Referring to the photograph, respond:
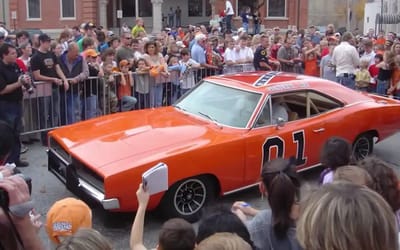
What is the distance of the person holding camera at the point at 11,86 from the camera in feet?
26.0

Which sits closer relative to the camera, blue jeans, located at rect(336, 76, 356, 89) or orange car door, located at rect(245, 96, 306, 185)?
orange car door, located at rect(245, 96, 306, 185)

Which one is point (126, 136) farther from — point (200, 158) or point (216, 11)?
point (216, 11)

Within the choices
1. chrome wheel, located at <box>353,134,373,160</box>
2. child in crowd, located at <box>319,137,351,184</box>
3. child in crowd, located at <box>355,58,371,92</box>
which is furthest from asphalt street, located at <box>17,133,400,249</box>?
child in crowd, located at <box>355,58,371,92</box>

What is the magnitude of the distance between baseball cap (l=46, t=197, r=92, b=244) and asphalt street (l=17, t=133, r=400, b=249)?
2252mm

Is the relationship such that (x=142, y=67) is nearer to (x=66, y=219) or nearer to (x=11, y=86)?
(x=11, y=86)

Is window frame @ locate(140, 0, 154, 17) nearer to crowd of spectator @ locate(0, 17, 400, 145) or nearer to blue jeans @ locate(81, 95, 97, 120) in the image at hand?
crowd of spectator @ locate(0, 17, 400, 145)

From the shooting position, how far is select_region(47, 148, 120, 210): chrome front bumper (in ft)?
18.2

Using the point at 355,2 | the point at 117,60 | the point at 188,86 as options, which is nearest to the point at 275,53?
the point at 188,86

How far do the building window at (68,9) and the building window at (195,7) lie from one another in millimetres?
10138

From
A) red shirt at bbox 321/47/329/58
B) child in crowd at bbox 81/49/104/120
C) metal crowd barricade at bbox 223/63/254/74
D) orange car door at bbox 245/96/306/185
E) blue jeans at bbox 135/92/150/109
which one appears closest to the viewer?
orange car door at bbox 245/96/306/185

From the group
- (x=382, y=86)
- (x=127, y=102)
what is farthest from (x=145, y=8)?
(x=127, y=102)

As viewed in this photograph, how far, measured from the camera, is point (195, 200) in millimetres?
6168

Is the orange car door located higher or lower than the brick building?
lower

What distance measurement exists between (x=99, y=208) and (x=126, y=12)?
4083cm
